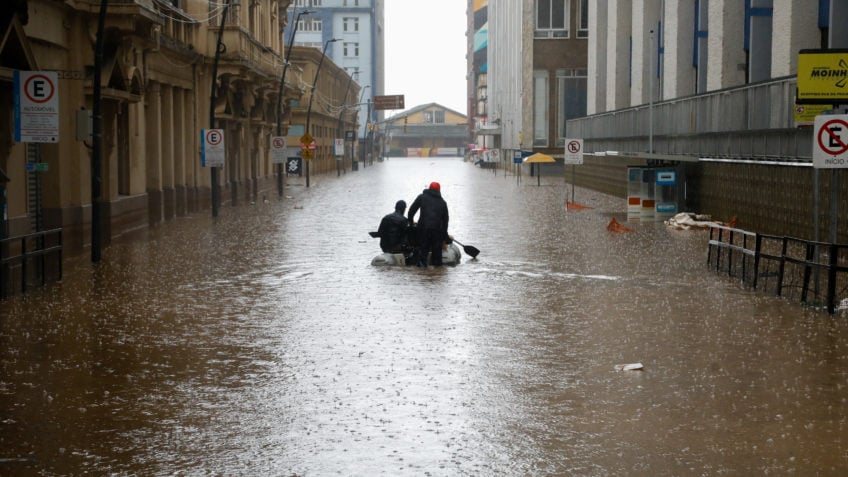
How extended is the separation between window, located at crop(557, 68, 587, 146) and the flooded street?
224ft

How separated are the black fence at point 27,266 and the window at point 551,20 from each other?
234ft

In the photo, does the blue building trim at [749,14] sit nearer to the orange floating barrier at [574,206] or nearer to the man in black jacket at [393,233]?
the orange floating barrier at [574,206]

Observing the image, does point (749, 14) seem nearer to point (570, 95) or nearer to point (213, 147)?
point (213, 147)

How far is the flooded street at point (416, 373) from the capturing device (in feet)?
25.8

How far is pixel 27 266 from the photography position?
1767 centimetres

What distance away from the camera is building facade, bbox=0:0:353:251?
75.0 feet

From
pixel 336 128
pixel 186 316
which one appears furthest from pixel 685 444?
pixel 336 128

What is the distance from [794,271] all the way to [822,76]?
15.0 feet

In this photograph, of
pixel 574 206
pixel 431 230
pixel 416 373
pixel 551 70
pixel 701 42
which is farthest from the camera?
pixel 551 70

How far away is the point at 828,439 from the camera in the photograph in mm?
8258

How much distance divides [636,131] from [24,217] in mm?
29298

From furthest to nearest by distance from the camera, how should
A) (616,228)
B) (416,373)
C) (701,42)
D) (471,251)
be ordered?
(701,42), (616,228), (471,251), (416,373)

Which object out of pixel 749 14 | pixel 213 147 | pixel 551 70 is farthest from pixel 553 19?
pixel 213 147

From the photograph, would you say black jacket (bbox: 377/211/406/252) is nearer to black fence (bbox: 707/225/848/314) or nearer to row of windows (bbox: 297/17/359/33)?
black fence (bbox: 707/225/848/314)
